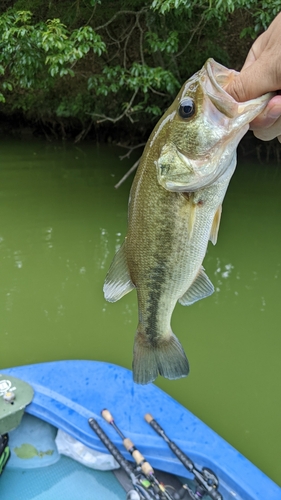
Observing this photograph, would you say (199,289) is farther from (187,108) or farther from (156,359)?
(187,108)

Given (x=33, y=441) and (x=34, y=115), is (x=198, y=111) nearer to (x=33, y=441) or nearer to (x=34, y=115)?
(x=33, y=441)

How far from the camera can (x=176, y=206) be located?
1.21 m

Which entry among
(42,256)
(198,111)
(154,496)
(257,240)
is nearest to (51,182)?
(42,256)

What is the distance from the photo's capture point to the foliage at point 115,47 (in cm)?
601

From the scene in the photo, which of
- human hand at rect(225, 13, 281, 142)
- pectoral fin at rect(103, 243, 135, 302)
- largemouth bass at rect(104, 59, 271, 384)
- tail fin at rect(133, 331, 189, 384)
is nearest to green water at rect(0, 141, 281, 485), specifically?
tail fin at rect(133, 331, 189, 384)

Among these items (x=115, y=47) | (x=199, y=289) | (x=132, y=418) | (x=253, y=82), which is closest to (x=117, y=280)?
(x=199, y=289)

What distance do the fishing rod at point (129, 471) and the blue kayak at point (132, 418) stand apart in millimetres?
43

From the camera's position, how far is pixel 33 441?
2.76m

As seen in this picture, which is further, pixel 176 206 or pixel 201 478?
pixel 201 478

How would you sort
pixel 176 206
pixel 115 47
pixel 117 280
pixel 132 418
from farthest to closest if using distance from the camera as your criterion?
pixel 115 47 < pixel 132 418 < pixel 117 280 < pixel 176 206

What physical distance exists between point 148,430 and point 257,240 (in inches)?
154

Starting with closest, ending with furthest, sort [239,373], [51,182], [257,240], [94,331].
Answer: [239,373]
[94,331]
[257,240]
[51,182]

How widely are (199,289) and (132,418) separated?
4.92ft

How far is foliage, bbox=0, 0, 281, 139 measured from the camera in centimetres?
601
